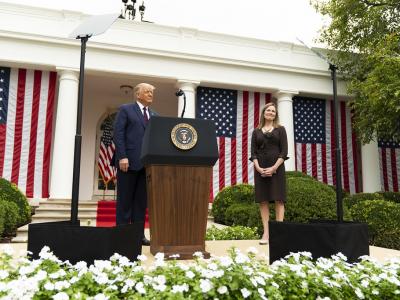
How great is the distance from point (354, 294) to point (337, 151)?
1.79 m

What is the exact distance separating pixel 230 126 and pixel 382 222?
6.40m

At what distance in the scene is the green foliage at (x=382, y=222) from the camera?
7.78 meters

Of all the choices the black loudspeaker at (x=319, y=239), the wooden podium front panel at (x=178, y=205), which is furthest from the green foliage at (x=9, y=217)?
the black loudspeaker at (x=319, y=239)

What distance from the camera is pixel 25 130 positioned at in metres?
11.6

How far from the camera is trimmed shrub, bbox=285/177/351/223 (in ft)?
25.2

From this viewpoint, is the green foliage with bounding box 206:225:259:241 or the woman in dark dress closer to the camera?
the woman in dark dress

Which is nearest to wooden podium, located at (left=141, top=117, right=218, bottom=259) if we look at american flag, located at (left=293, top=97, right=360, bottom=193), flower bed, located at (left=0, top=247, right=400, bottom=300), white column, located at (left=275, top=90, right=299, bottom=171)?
flower bed, located at (left=0, top=247, right=400, bottom=300)

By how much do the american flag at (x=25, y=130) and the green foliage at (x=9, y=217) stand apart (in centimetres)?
305

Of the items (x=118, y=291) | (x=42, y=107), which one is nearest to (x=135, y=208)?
(x=118, y=291)

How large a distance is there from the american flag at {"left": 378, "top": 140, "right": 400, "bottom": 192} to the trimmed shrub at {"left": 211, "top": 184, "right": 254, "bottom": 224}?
6.49 meters

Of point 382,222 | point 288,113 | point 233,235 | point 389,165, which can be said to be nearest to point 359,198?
point 389,165

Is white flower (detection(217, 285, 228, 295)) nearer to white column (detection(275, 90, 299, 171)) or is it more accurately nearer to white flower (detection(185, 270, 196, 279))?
white flower (detection(185, 270, 196, 279))

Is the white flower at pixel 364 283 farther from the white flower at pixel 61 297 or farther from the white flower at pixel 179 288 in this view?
the white flower at pixel 61 297

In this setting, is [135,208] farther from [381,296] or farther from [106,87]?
[106,87]
